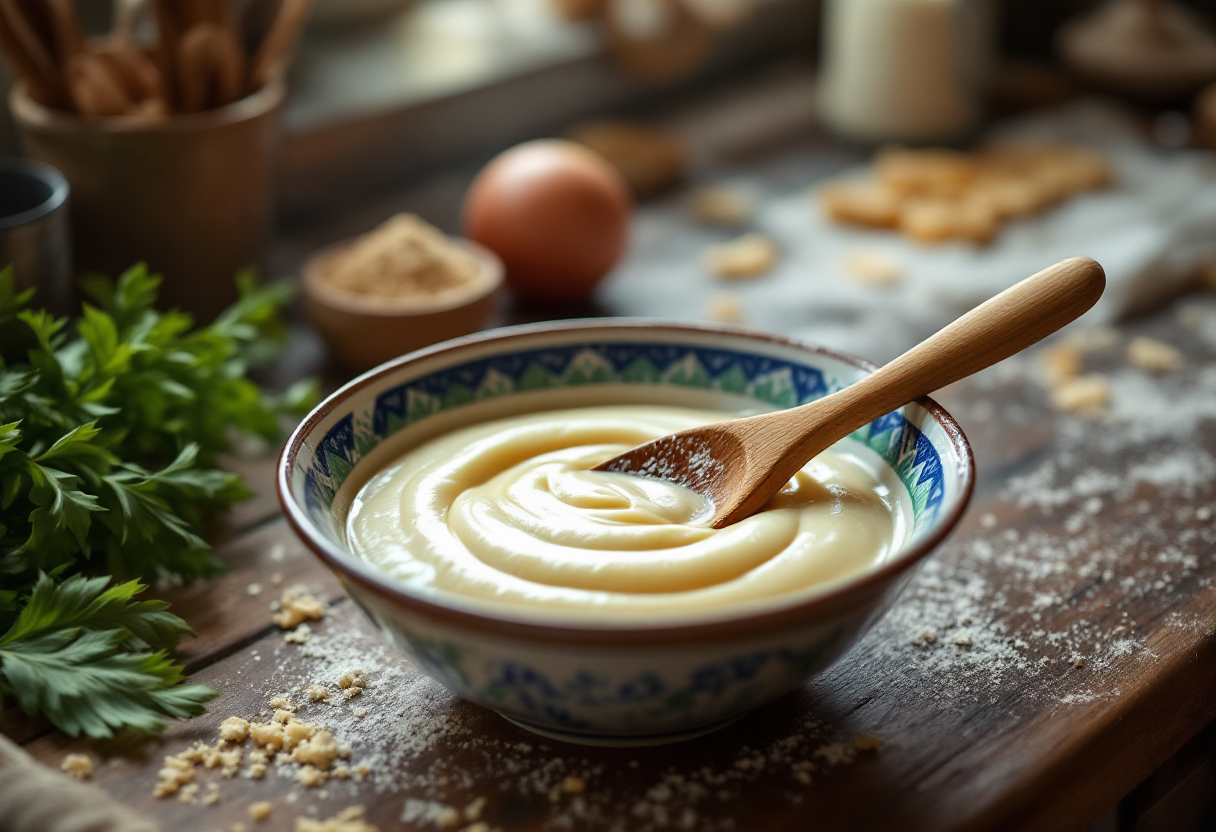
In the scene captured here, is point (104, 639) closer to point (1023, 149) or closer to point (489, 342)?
point (489, 342)

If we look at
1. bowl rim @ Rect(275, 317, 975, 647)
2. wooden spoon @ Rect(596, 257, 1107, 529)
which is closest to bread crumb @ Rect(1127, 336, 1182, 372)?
wooden spoon @ Rect(596, 257, 1107, 529)

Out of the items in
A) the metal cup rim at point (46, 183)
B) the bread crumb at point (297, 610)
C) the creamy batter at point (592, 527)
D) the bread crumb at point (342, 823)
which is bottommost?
the bread crumb at point (297, 610)

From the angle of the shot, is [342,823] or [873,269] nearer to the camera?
[342,823]

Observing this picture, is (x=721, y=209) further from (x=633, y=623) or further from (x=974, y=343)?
(x=633, y=623)

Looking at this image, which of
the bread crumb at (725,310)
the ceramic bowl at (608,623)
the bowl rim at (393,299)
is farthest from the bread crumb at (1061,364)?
the bowl rim at (393,299)

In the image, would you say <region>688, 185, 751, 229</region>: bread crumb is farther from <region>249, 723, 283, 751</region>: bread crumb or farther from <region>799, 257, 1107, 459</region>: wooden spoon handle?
<region>249, 723, 283, 751</region>: bread crumb

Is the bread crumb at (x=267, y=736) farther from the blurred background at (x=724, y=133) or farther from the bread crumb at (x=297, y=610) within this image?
→ the blurred background at (x=724, y=133)

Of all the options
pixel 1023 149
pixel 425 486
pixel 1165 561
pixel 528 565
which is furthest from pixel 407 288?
pixel 1023 149

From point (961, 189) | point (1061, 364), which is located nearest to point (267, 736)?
point (1061, 364)
